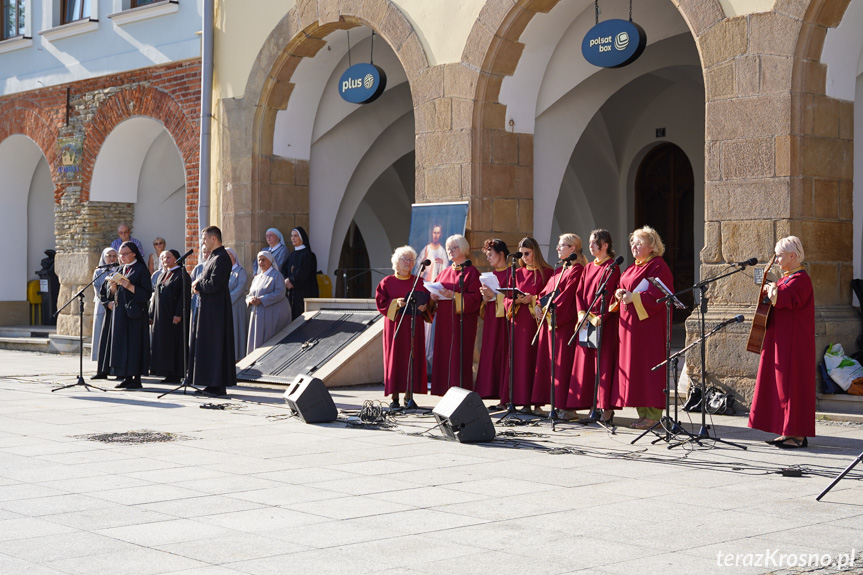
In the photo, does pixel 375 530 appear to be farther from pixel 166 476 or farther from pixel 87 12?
pixel 87 12

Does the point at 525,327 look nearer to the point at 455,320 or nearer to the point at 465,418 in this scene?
the point at 455,320

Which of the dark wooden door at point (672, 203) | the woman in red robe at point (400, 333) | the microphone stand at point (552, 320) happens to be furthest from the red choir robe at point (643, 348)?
the dark wooden door at point (672, 203)

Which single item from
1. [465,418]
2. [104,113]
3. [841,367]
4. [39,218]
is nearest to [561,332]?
[465,418]

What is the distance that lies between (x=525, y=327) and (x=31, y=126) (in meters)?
12.0

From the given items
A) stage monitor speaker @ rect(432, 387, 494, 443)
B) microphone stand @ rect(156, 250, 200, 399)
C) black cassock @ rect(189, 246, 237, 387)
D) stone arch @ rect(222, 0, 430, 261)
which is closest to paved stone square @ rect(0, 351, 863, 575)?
stage monitor speaker @ rect(432, 387, 494, 443)

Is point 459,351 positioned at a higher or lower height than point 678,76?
lower

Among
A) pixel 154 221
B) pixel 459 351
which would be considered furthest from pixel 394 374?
pixel 154 221

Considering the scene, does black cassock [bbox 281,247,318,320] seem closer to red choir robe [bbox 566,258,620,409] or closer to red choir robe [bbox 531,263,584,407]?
red choir robe [bbox 531,263,584,407]

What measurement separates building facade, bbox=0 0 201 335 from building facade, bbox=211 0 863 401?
945mm

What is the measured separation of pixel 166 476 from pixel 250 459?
→ 2.67 ft

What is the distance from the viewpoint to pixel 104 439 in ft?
28.7

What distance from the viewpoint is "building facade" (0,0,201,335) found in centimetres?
1661

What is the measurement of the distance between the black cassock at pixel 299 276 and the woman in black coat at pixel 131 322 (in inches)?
95.9

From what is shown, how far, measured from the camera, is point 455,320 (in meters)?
11.0
